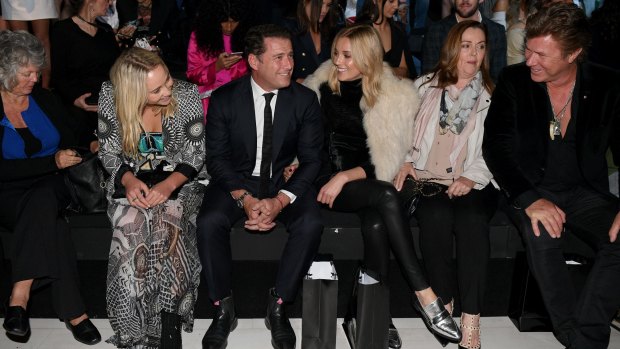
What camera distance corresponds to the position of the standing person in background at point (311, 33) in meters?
5.27

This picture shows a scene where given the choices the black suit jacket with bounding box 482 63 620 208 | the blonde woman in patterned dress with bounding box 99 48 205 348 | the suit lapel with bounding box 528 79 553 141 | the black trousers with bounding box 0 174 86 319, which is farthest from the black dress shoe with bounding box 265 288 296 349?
the suit lapel with bounding box 528 79 553 141

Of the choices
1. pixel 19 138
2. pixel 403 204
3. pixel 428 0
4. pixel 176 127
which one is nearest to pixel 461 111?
pixel 403 204

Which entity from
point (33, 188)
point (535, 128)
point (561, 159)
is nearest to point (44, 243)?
point (33, 188)

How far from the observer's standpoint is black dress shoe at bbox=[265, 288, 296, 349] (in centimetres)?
350

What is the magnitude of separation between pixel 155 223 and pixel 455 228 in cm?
156

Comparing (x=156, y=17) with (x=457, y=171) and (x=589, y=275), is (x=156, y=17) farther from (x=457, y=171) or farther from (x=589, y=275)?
(x=589, y=275)

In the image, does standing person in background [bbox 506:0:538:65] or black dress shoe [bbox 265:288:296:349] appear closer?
black dress shoe [bbox 265:288:296:349]

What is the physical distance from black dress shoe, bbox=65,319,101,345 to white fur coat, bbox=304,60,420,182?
69.0 inches

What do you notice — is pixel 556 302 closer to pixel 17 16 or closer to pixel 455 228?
pixel 455 228

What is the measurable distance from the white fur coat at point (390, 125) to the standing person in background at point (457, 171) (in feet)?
0.31

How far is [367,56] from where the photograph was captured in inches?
154

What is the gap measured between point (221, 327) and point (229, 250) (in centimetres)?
39

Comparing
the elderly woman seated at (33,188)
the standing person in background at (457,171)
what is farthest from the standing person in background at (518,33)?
the elderly woman seated at (33,188)

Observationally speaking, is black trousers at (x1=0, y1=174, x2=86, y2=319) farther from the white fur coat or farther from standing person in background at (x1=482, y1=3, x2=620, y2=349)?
standing person in background at (x1=482, y1=3, x2=620, y2=349)
